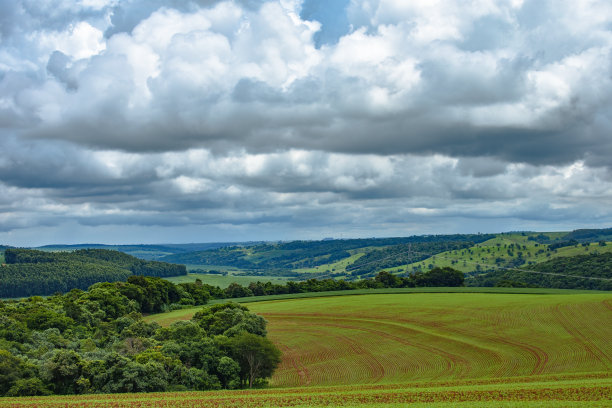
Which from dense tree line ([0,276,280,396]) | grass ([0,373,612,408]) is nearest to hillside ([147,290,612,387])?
dense tree line ([0,276,280,396])

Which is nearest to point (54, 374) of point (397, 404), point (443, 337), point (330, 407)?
point (330, 407)

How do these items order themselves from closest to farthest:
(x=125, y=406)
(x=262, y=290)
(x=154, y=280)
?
A: (x=125, y=406), (x=154, y=280), (x=262, y=290)

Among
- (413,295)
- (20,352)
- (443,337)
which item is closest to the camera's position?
(20,352)

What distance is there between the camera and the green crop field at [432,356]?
1629 inches

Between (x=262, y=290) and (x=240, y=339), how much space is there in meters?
119

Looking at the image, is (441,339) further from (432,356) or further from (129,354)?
(129,354)

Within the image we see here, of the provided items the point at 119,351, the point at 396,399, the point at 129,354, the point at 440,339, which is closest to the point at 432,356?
the point at 440,339

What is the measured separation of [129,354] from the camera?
69.2 meters

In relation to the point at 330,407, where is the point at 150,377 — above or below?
below

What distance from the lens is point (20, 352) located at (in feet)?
246

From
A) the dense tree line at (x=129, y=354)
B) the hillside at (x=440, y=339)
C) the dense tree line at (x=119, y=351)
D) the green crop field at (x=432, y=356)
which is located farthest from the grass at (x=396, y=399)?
the hillside at (x=440, y=339)

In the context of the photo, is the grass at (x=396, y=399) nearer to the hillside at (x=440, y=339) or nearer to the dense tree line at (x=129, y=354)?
the dense tree line at (x=129, y=354)

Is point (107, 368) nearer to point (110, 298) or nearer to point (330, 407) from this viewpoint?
point (330, 407)

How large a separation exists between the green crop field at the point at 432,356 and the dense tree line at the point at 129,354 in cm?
689
